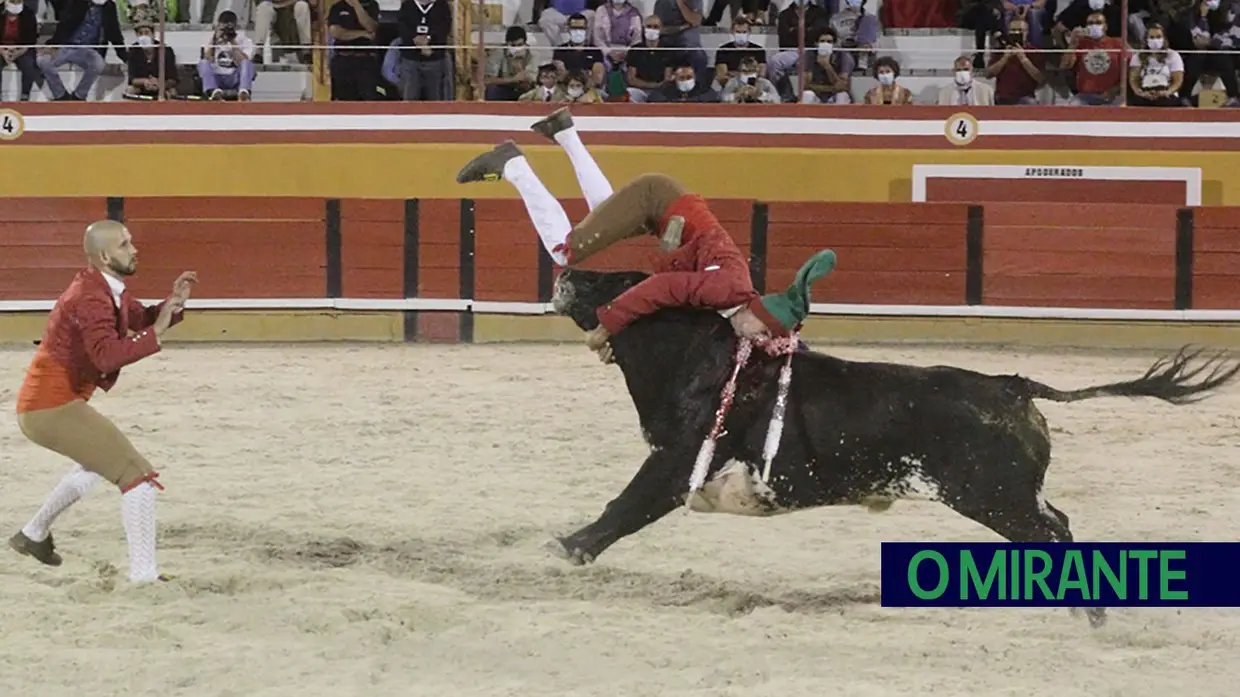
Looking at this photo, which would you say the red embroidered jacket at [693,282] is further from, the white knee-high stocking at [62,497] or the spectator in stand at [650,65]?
the spectator in stand at [650,65]

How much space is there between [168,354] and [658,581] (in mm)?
6086

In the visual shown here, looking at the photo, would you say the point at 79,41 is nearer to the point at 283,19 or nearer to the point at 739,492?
the point at 283,19

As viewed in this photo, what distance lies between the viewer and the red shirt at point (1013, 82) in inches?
472

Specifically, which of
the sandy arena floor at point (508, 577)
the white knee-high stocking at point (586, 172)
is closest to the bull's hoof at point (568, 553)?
the sandy arena floor at point (508, 577)

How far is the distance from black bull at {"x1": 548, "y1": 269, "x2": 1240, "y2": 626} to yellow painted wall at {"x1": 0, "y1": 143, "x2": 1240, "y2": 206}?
687 cm

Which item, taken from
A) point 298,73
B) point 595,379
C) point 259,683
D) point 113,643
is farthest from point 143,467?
point 298,73

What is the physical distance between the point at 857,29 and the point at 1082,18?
1574mm

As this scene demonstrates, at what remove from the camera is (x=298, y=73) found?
1242cm

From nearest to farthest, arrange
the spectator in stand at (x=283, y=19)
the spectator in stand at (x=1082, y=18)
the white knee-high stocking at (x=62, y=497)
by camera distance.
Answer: the white knee-high stocking at (x=62, y=497)
the spectator in stand at (x=1082, y=18)
the spectator in stand at (x=283, y=19)

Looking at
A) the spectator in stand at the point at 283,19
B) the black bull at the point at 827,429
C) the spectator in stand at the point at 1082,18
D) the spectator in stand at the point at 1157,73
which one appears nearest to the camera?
the black bull at the point at 827,429

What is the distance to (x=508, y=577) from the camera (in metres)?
5.39

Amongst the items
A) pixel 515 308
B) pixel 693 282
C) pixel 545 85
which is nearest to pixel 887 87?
pixel 545 85

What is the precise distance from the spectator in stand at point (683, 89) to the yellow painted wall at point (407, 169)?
41 centimetres

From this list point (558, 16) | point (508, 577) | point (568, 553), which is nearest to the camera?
point (568, 553)
